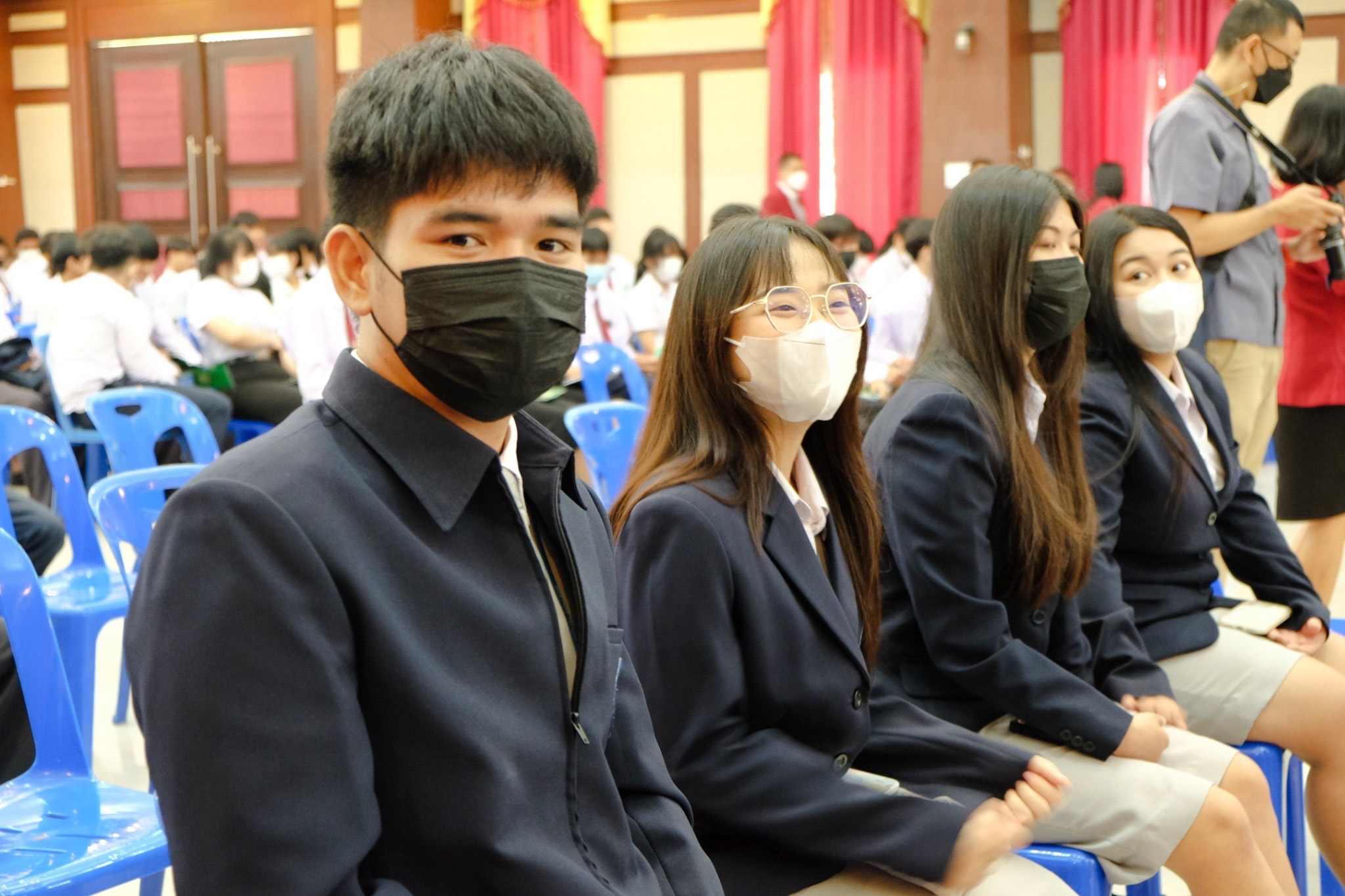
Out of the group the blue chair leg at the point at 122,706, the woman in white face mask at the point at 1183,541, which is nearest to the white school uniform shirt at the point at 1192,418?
the woman in white face mask at the point at 1183,541

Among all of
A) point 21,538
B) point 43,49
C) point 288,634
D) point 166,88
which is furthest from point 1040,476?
point 43,49

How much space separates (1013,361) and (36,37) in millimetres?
11745

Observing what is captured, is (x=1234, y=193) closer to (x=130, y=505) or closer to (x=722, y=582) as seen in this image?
(x=722, y=582)

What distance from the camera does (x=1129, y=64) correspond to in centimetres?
830

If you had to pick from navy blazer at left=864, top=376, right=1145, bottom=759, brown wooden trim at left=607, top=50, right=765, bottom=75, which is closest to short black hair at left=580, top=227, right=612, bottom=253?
brown wooden trim at left=607, top=50, right=765, bottom=75

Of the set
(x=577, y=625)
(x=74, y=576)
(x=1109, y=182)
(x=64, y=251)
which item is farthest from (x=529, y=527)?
(x=1109, y=182)

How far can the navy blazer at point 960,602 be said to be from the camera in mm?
1772

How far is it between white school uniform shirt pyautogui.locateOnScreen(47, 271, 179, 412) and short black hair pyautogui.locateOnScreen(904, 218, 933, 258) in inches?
132

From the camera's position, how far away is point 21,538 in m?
3.13

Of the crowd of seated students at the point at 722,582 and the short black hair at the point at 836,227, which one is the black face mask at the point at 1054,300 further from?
the short black hair at the point at 836,227

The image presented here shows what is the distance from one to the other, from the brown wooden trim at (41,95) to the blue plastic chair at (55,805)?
1106 centimetres

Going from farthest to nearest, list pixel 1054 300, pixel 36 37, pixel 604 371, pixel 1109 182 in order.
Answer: pixel 36 37
pixel 1109 182
pixel 604 371
pixel 1054 300

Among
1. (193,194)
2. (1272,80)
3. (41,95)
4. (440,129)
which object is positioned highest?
(41,95)

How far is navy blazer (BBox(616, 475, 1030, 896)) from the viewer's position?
1408mm
